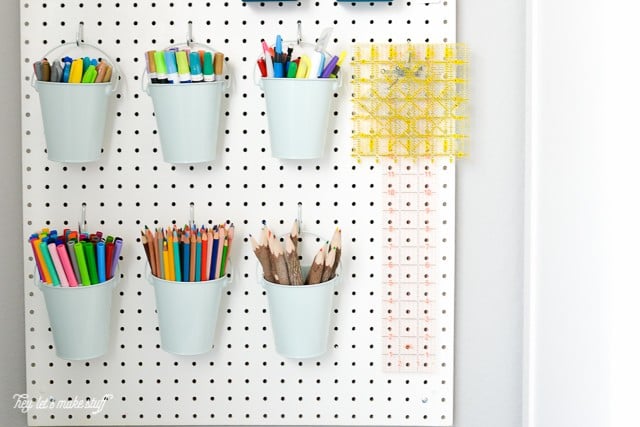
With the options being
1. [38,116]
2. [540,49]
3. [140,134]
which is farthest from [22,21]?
[540,49]

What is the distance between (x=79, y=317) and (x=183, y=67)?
0.40 meters

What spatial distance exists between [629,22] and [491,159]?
0.45 meters

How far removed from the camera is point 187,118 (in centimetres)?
116

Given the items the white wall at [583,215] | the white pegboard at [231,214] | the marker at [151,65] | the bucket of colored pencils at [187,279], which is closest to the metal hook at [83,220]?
the white pegboard at [231,214]

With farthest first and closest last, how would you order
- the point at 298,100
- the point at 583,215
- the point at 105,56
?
1. the point at 105,56
2. the point at 298,100
3. the point at 583,215

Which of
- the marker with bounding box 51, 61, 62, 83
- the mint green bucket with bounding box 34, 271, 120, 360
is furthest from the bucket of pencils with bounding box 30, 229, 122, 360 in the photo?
the marker with bounding box 51, 61, 62, 83

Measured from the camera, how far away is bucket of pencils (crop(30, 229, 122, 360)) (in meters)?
1.17

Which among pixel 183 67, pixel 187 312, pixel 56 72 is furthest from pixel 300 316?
pixel 56 72

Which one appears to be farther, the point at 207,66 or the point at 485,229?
the point at 485,229

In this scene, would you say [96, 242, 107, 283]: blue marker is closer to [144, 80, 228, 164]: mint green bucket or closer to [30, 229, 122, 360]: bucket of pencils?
[30, 229, 122, 360]: bucket of pencils

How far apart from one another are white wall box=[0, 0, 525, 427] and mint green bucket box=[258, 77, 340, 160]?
10.1 inches

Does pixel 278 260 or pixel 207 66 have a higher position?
pixel 207 66

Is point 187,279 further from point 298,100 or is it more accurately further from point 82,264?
point 298,100

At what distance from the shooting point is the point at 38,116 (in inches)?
49.1
